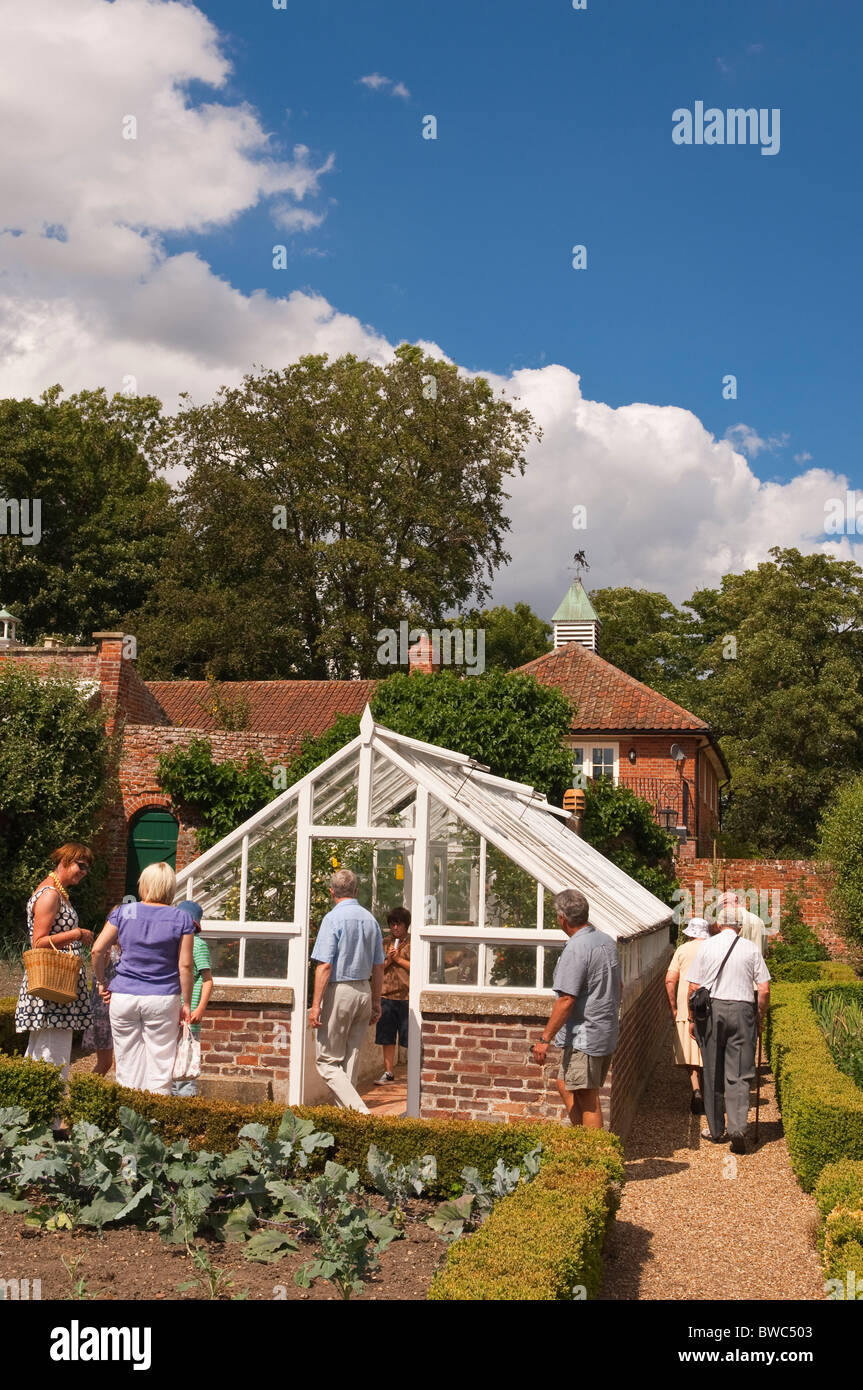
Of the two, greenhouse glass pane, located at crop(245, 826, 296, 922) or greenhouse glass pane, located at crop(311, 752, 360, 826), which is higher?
greenhouse glass pane, located at crop(311, 752, 360, 826)

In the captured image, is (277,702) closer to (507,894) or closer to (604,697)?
(604,697)

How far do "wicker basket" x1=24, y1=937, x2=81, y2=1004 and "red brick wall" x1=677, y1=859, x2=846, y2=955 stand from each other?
16116 mm

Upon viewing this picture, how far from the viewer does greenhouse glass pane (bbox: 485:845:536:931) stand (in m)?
8.10

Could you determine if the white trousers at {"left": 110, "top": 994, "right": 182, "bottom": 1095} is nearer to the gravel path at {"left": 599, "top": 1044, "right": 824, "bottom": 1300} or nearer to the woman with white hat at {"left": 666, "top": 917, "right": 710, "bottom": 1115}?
the gravel path at {"left": 599, "top": 1044, "right": 824, "bottom": 1300}

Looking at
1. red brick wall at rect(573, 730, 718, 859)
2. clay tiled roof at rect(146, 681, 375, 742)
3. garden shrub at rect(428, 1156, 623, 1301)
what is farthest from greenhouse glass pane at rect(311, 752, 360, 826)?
red brick wall at rect(573, 730, 718, 859)

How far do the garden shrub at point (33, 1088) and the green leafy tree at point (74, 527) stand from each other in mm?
25295

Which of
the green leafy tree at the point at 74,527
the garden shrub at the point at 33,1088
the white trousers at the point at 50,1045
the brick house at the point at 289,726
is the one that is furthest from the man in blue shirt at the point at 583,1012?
the green leafy tree at the point at 74,527

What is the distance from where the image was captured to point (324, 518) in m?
32.5

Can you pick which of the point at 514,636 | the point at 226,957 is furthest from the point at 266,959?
the point at 514,636

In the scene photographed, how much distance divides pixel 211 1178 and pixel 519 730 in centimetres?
1365

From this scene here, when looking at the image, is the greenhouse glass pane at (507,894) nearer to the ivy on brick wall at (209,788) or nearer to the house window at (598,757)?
the ivy on brick wall at (209,788)

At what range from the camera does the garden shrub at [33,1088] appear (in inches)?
273
